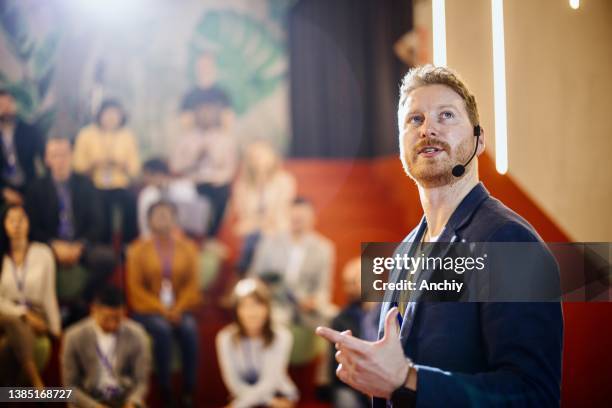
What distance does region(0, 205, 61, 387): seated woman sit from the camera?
3.30m

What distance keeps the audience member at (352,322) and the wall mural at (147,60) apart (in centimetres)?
89

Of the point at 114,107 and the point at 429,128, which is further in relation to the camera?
the point at 114,107

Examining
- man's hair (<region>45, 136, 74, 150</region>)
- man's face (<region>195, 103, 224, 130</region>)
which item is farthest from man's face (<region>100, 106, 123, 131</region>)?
man's face (<region>195, 103, 224, 130</region>)

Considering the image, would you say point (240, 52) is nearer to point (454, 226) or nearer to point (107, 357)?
point (107, 357)

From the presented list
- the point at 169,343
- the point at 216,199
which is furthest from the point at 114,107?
the point at 169,343

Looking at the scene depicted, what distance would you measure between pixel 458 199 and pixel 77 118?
2868 mm

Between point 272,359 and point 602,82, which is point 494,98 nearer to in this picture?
point 602,82

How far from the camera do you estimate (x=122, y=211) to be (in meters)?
3.59

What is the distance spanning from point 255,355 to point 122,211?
1061 millimetres

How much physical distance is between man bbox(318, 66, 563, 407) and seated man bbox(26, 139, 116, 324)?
2.48 meters

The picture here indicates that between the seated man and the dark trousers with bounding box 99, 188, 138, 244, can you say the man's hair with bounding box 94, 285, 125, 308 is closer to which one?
the seated man

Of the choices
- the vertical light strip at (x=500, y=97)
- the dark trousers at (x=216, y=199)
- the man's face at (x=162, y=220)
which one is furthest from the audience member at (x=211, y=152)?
the vertical light strip at (x=500, y=97)

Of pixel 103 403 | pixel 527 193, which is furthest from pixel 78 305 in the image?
pixel 527 193

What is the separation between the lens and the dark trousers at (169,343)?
3.43m
